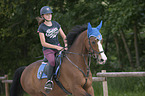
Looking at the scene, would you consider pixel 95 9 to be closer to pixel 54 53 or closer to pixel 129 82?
pixel 129 82

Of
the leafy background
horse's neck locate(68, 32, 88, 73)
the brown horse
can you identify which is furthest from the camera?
the leafy background

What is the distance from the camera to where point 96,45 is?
4.77 m

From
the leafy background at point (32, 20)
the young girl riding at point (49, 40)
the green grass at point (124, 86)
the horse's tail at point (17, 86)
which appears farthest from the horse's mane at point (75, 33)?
the leafy background at point (32, 20)

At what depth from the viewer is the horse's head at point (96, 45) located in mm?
4641

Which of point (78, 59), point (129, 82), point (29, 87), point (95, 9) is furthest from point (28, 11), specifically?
point (78, 59)

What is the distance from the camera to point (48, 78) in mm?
5402

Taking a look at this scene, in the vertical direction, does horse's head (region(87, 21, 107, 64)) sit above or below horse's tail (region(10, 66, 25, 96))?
above

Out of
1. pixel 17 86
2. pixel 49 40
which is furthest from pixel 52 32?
pixel 17 86

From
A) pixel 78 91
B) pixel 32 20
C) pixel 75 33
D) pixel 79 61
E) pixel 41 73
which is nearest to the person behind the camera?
pixel 78 91

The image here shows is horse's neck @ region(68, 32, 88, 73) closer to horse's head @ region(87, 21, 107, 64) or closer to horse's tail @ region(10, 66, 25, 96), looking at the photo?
horse's head @ region(87, 21, 107, 64)

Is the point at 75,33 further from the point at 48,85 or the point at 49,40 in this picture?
the point at 48,85

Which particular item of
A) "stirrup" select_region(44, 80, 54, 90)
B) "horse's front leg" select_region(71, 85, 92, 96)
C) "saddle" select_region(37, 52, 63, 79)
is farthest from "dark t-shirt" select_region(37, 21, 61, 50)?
"horse's front leg" select_region(71, 85, 92, 96)

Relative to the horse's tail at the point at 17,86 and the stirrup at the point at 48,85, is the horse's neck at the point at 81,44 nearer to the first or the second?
the stirrup at the point at 48,85

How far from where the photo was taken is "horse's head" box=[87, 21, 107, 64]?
15.2ft
